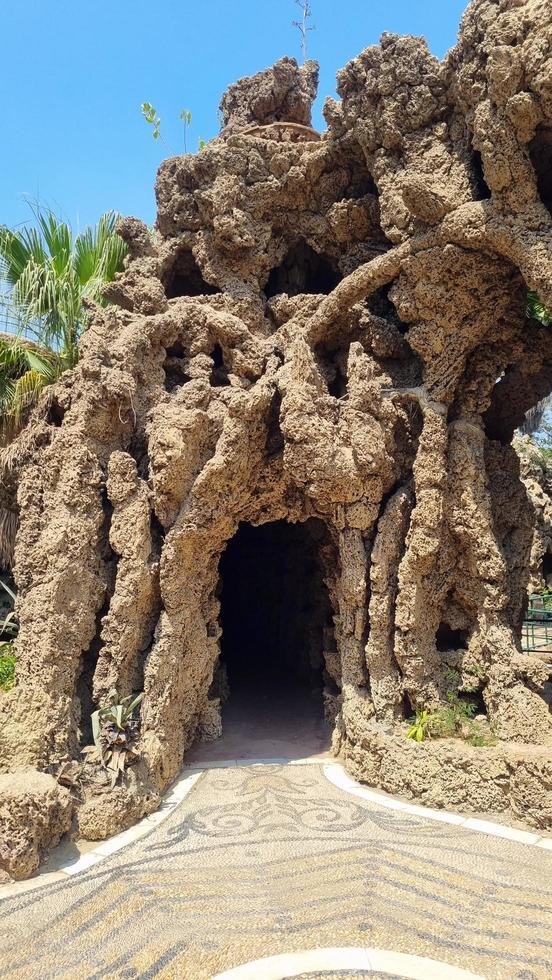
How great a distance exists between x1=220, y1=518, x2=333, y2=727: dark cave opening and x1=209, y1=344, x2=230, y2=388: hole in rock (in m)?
2.50

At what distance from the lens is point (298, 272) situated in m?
10.2

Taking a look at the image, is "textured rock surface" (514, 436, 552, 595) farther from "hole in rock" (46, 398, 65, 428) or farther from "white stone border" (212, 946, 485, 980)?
"white stone border" (212, 946, 485, 980)

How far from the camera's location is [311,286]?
10.5 meters

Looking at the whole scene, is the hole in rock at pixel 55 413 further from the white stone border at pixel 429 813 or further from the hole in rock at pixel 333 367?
the white stone border at pixel 429 813

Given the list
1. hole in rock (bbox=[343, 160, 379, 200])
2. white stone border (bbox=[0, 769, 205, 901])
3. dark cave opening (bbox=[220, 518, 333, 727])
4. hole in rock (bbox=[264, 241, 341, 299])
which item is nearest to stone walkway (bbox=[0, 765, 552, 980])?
white stone border (bbox=[0, 769, 205, 901])

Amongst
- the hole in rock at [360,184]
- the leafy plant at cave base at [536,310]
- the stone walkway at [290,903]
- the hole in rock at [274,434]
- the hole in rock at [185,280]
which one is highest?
the hole in rock at [360,184]

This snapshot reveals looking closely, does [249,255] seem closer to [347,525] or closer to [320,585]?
[347,525]

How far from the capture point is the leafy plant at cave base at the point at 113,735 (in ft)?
21.0

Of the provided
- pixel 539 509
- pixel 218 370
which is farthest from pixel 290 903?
pixel 539 509

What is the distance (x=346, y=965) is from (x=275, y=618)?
31.5 feet

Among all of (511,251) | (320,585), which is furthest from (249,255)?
(320,585)

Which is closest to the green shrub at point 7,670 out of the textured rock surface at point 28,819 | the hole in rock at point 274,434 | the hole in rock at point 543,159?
the textured rock surface at point 28,819

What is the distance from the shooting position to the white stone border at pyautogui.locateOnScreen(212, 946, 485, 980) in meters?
3.86

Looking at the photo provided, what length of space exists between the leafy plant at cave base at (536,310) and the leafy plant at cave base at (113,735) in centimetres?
686
